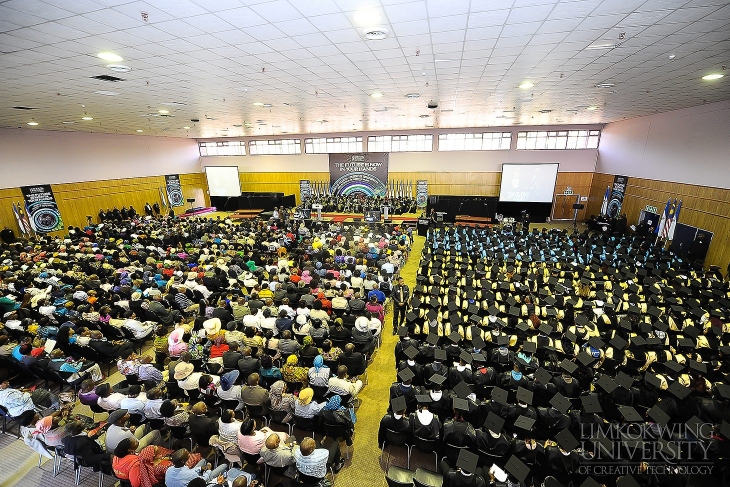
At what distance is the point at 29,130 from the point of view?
1777 centimetres

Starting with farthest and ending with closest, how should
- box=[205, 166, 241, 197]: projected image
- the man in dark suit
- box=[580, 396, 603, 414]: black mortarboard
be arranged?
1. box=[205, 166, 241, 197]: projected image
2. box=[580, 396, 603, 414]: black mortarboard
3. the man in dark suit

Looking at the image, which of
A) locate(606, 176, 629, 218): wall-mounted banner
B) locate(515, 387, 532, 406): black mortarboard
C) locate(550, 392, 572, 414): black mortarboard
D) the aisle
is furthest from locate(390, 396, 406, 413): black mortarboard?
locate(606, 176, 629, 218): wall-mounted banner

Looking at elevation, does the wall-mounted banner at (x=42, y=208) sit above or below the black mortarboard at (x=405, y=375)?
above

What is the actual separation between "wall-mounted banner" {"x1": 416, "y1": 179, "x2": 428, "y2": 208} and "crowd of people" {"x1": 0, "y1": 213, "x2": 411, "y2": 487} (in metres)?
11.2

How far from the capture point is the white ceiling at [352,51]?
4.46 meters

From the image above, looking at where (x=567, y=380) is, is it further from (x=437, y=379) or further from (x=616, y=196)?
(x=616, y=196)

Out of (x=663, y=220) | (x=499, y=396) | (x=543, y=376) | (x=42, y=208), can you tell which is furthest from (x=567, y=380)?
(x=42, y=208)

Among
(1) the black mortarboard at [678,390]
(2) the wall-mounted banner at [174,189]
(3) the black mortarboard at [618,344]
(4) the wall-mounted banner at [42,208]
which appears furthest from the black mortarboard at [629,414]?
(2) the wall-mounted banner at [174,189]

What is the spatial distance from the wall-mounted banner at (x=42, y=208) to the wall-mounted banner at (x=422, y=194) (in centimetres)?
2418

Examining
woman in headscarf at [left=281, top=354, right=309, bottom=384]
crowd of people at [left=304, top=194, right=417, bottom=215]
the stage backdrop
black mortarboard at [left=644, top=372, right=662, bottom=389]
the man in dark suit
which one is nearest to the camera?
the man in dark suit

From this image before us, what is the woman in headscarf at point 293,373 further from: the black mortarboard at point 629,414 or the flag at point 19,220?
the flag at point 19,220

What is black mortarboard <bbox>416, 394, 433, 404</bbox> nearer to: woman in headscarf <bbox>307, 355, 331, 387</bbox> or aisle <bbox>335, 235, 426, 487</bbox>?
aisle <bbox>335, 235, 426, 487</bbox>

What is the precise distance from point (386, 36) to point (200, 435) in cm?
734

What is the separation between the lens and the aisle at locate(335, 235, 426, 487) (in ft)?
16.1
